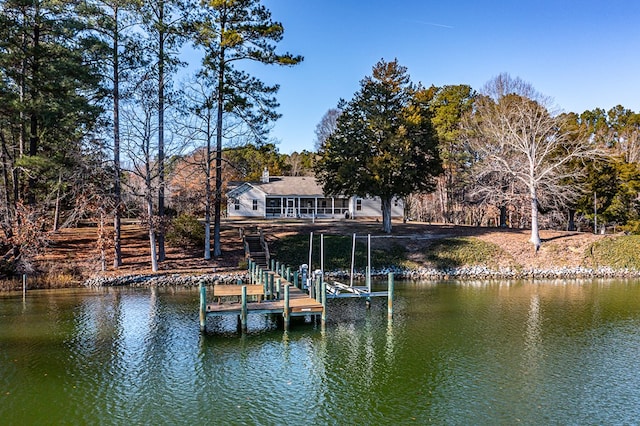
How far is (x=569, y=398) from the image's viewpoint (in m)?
9.81

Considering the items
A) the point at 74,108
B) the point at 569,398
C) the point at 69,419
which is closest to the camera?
the point at 69,419

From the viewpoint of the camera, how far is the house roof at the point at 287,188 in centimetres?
4578

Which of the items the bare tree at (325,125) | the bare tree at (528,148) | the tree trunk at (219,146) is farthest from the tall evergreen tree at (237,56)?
the bare tree at (325,125)

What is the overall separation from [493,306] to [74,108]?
824 inches

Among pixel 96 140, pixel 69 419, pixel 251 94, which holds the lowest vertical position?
pixel 69 419

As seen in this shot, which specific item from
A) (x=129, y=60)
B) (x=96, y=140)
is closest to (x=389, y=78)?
(x=129, y=60)

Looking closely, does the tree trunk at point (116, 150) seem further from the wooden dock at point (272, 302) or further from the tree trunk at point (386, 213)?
the tree trunk at point (386, 213)

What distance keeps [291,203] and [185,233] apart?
62.8 feet

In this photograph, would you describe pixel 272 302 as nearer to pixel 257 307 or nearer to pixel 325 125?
pixel 257 307

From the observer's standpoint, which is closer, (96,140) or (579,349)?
(579,349)

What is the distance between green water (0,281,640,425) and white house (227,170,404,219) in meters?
27.0

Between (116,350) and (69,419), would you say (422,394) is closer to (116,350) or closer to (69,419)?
(69,419)

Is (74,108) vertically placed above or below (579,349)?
above

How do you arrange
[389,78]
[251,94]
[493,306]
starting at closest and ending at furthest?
[493,306] → [251,94] → [389,78]
